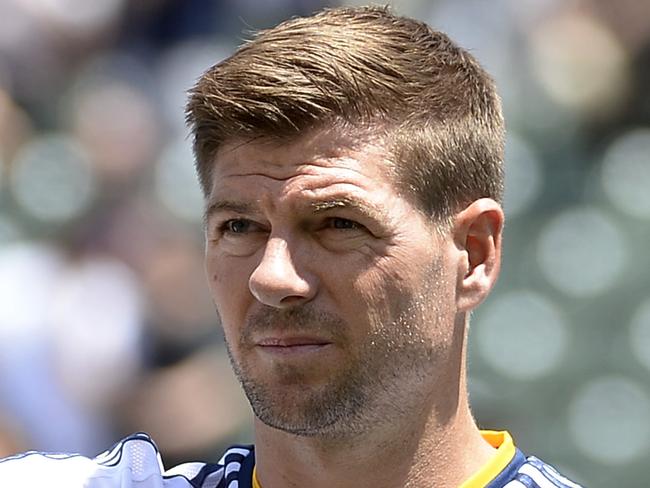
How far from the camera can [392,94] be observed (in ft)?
7.97

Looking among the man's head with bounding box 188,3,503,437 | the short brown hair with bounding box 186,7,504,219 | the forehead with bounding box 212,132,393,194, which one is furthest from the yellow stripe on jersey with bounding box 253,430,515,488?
the forehead with bounding box 212,132,393,194

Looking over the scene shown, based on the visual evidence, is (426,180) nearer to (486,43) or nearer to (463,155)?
(463,155)

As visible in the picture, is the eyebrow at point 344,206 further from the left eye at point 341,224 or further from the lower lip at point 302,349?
the lower lip at point 302,349

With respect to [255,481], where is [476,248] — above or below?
above

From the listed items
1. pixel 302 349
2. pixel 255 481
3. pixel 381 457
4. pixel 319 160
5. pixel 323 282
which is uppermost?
pixel 319 160

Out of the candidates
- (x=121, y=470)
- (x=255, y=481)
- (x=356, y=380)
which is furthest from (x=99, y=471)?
(x=356, y=380)

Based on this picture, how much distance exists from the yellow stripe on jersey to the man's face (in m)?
0.23

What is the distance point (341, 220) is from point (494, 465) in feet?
2.06

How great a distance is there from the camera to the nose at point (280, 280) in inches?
89.5

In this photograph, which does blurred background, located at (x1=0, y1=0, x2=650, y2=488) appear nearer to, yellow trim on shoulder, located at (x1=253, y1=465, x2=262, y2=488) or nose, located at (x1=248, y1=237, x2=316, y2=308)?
yellow trim on shoulder, located at (x1=253, y1=465, x2=262, y2=488)

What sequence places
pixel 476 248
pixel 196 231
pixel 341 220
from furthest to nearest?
pixel 196 231 < pixel 476 248 < pixel 341 220

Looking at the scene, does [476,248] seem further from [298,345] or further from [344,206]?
[298,345]

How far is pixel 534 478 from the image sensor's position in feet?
8.45

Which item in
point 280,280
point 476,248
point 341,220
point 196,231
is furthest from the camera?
point 196,231
